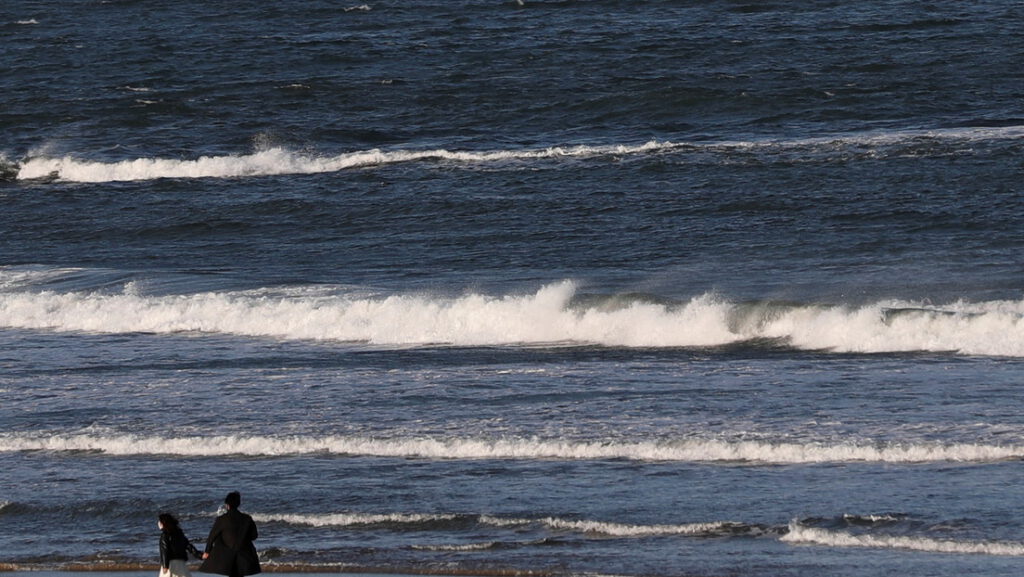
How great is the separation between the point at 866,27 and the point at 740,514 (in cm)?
3125

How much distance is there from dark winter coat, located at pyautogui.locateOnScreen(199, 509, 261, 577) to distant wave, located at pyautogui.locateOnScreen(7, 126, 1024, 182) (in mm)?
21195

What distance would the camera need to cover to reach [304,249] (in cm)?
2806

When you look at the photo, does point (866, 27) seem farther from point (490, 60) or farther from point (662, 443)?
point (662, 443)

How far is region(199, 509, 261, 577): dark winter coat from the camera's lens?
38.1ft

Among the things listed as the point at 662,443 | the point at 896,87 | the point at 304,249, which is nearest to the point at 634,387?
the point at 662,443

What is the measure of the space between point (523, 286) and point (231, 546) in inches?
500

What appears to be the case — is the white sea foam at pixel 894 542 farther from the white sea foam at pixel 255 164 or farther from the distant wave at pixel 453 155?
the white sea foam at pixel 255 164

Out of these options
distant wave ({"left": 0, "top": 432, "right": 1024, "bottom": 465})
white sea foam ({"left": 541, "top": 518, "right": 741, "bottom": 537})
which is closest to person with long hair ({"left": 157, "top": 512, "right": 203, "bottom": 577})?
white sea foam ({"left": 541, "top": 518, "right": 741, "bottom": 537})

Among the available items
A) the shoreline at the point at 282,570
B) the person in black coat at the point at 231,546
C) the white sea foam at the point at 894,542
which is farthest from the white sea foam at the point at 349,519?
the white sea foam at the point at 894,542

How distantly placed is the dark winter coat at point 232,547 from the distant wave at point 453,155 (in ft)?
69.5

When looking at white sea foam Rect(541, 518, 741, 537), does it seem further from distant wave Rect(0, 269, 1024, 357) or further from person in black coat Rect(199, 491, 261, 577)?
distant wave Rect(0, 269, 1024, 357)

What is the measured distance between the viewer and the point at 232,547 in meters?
11.6

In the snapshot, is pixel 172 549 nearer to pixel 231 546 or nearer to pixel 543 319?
pixel 231 546

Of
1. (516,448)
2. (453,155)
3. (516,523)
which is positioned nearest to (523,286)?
(516,448)
